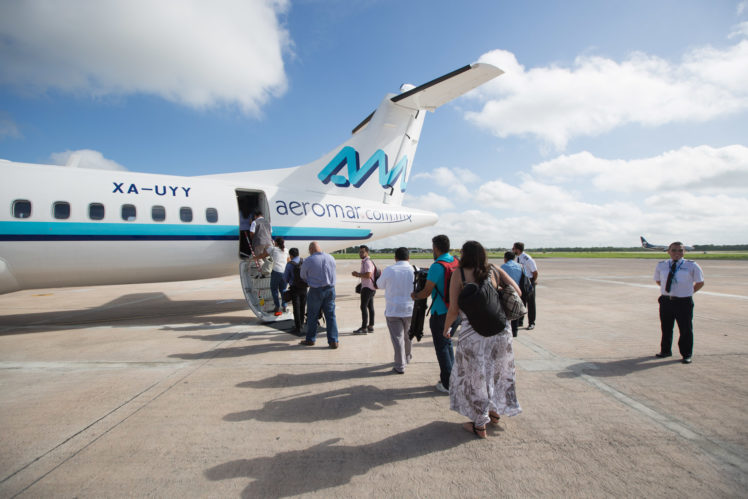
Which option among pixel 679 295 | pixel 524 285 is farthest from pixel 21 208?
pixel 679 295

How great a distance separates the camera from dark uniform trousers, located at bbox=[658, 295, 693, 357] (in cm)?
489

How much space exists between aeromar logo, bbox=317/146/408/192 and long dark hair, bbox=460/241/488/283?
8.31m

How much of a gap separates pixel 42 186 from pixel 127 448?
686cm

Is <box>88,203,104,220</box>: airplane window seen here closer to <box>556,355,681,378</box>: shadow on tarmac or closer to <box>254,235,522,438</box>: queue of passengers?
<box>254,235,522,438</box>: queue of passengers

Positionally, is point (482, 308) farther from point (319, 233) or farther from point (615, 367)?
point (319, 233)

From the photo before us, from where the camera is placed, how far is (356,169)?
37.0ft

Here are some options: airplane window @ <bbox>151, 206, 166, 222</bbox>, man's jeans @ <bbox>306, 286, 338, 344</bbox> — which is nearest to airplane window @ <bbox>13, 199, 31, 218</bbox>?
airplane window @ <bbox>151, 206, 166, 222</bbox>

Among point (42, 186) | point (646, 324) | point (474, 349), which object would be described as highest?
point (42, 186)

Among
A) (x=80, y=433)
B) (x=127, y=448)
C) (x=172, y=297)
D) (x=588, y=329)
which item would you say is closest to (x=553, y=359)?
(x=588, y=329)

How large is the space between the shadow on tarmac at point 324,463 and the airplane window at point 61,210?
23.5ft

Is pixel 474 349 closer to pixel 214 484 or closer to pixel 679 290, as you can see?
pixel 214 484

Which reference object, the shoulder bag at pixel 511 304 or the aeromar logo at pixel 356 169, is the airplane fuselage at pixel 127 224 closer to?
the aeromar logo at pixel 356 169

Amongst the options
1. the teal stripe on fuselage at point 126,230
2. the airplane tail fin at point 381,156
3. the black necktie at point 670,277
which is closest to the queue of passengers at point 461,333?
the black necktie at point 670,277

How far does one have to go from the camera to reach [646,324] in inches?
289
